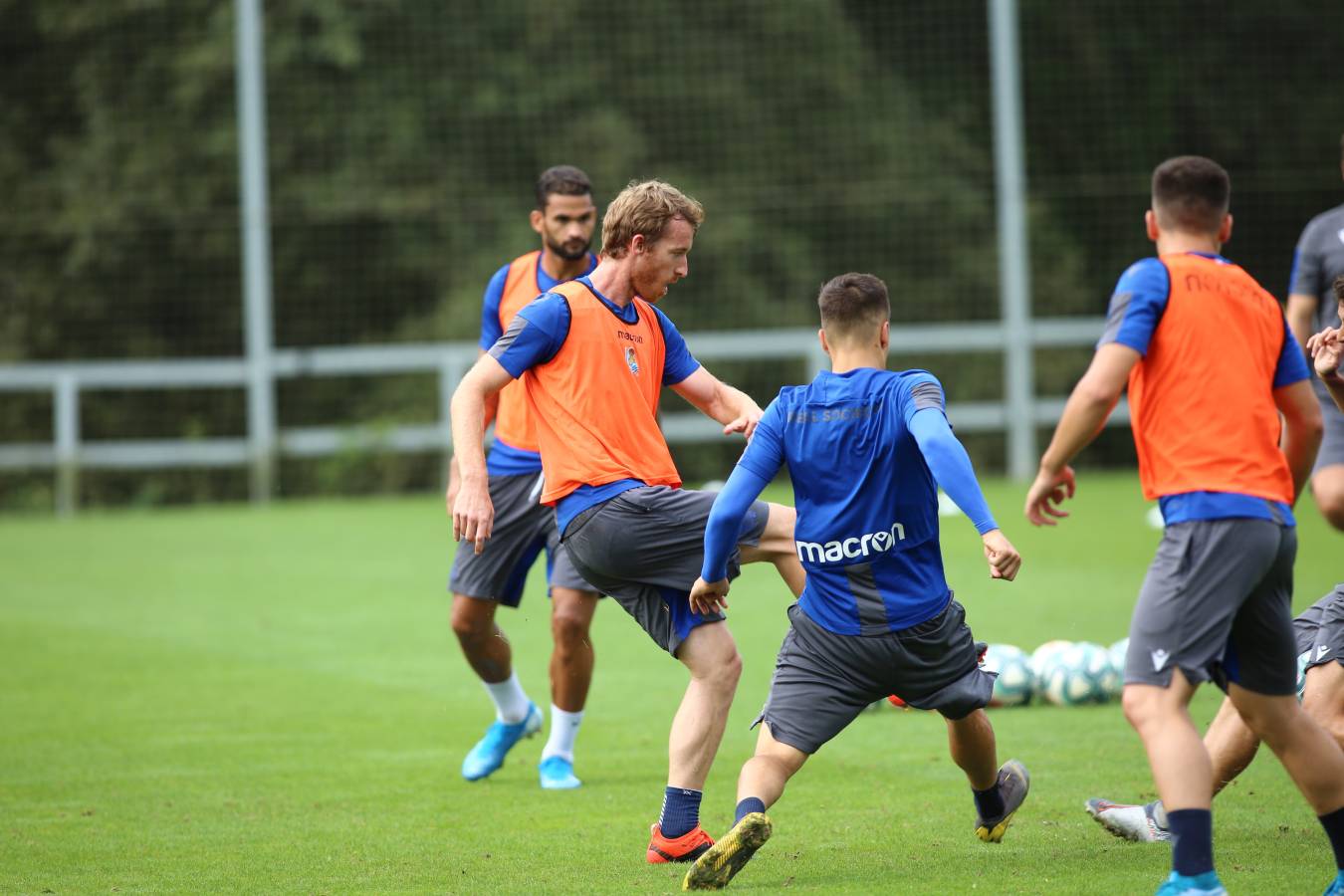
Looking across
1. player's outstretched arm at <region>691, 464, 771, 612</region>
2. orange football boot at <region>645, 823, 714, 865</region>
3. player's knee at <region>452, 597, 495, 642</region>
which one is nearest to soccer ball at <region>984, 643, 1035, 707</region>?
player's knee at <region>452, 597, 495, 642</region>

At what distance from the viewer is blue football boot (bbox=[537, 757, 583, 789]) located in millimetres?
6801

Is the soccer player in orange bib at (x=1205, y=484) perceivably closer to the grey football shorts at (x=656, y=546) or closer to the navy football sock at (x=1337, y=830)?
the navy football sock at (x=1337, y=830)

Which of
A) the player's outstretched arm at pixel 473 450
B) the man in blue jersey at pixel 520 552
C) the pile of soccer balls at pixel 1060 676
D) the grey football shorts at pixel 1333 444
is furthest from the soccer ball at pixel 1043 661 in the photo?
the player's outstretched arm at pixel 473 450

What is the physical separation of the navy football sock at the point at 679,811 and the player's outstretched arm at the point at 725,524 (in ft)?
2.13

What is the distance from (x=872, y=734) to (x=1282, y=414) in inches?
137

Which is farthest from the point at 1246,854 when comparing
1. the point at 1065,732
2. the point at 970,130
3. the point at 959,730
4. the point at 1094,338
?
the point at 970,130

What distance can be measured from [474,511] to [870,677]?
4.28 ft

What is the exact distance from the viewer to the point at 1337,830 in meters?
4.55

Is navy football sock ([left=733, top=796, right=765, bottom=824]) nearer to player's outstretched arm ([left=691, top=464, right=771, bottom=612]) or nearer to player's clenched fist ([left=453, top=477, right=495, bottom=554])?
player's outstretched arm ([left=691, top=464, right=771, bottom=612])

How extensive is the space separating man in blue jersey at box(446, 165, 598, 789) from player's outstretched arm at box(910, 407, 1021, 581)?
241cm

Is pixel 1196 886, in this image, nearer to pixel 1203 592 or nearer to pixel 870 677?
pixel 1203 592

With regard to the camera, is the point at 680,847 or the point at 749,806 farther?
the point at 680,847

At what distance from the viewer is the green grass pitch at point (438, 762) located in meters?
5.30

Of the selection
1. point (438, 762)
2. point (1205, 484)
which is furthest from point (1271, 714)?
point (438, 762)
